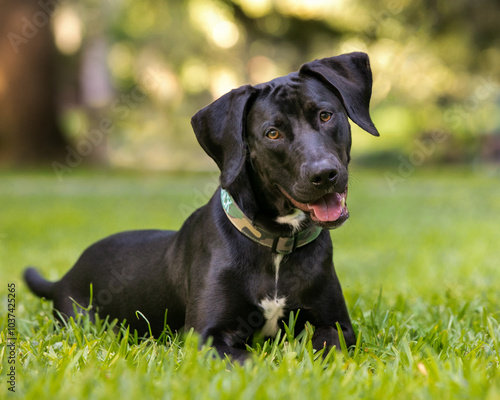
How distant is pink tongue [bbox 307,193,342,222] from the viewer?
9.68 feet

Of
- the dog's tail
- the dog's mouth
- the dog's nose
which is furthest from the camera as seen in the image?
the dog's tail

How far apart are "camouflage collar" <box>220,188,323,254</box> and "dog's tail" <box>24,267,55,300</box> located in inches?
66.3

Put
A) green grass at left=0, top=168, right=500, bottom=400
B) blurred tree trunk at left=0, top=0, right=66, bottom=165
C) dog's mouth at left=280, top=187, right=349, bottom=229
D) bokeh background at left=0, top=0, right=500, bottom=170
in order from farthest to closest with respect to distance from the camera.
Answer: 1. bokeh background at left=0, top=0, right=500, bottom=170
2. blurred tree trunk at left=0, top=0, right=66, bottom=165
3. dog's mouth at left=280, top=187, right=349, bottom=229
4. green grass at left=0, top=168, right=500, bottom=400

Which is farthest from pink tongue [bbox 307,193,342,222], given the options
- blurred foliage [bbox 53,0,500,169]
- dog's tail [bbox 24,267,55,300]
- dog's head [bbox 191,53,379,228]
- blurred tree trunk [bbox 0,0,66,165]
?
blurred tree trunk [bbox 0,0,66,165]

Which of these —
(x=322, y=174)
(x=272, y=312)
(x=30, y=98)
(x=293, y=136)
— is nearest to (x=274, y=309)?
(x=272, y=312)

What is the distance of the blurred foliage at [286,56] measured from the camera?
20.5m

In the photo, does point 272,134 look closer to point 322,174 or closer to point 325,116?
point 325,116

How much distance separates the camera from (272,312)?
3.11 m

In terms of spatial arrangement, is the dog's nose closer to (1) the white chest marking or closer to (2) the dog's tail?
(1) the white chest marking

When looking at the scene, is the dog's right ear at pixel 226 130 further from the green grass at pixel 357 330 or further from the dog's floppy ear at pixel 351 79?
the green grass at pixel 357 330

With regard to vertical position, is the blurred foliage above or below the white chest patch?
above

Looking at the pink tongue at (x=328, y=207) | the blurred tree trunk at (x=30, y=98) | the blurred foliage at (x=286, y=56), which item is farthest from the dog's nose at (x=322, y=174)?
the blurred tree trunk at (x=30, y=98)

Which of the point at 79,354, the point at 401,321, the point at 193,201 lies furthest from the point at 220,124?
the point at 193,201

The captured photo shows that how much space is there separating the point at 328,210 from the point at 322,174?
0.22m
